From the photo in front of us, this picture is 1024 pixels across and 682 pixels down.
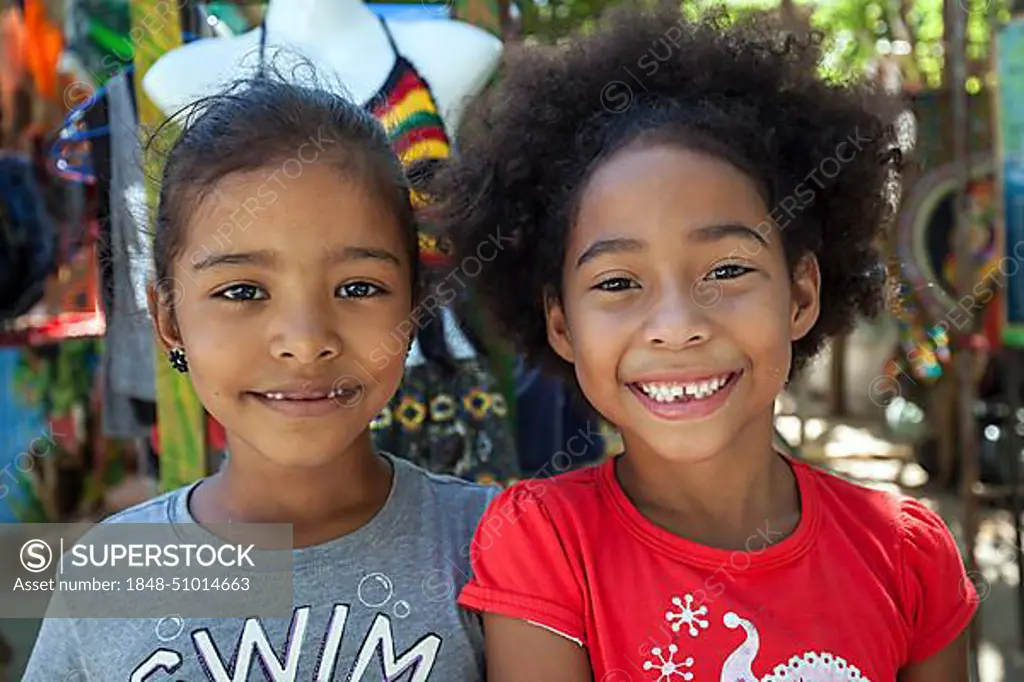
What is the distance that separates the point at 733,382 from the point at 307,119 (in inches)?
27.4

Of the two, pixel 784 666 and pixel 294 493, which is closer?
pixel 784 666

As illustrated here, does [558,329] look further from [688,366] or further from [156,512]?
[156,512]

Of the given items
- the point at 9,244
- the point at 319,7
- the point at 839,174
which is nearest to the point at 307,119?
the point at 319,7

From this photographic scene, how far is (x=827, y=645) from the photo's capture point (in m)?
1.21

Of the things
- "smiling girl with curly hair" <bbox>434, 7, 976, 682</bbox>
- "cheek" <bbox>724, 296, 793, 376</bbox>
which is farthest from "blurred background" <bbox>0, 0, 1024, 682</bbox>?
"cheek" <bbox>724, 296, 793, 376</bbox>

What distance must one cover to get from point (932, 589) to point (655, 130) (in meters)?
0.74

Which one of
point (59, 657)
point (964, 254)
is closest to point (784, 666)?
point (59, 657)

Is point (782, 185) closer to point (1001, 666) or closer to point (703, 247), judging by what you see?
point (703, 247)

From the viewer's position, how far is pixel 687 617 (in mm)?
1217

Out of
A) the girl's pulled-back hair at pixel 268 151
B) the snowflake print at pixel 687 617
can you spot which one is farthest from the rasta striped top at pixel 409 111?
the snowflake print at pixel 687 617

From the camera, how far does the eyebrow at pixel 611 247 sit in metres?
1.27

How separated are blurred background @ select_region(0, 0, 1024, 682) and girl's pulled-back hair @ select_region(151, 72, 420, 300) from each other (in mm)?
254

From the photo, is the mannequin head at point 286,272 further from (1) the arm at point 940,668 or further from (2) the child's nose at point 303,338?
(1) the arm at point 940,668

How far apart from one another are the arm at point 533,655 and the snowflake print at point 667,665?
0.08 m
